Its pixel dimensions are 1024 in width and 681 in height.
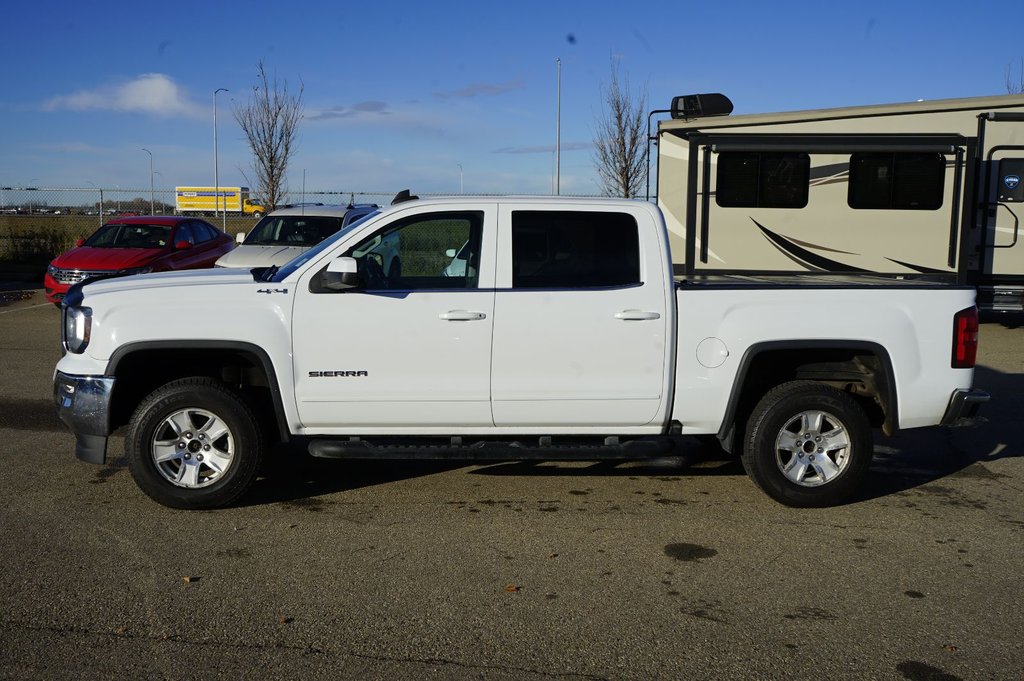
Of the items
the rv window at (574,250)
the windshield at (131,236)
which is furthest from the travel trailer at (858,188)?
the windshield at (131,236)

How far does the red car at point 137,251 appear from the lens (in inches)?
610

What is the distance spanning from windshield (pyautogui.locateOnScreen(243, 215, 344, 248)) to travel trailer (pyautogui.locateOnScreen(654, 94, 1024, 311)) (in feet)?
17.2

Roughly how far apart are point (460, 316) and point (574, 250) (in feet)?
2.78

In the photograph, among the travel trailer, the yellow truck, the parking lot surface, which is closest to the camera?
the parking lot surface

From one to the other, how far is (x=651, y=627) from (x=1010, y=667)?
4.81 ft

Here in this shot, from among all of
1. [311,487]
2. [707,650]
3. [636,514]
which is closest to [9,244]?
[311,487]

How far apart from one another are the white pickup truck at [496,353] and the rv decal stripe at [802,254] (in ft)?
23.0

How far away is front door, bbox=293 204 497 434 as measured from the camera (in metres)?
5.87

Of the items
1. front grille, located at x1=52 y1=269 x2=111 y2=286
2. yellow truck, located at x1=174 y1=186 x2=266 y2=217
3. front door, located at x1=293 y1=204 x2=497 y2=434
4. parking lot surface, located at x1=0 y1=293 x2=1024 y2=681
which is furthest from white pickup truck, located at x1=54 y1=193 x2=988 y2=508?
yellow truck, located at x1=174 y1=186 x2=266 y2=217

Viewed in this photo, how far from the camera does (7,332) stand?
14.1m

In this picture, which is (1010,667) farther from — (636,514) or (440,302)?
(440,302)

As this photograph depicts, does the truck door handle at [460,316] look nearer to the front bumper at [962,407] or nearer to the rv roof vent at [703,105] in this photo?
the front bumper at [962,407]

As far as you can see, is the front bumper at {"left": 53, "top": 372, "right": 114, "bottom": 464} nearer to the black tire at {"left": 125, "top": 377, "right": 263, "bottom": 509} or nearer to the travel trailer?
the black tire at {"left": 125, "top": 377, "right": 263, "bottom": 509}

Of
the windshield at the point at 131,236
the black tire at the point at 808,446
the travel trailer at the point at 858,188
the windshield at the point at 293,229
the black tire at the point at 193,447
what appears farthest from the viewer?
the windshield at the point at 131,236
